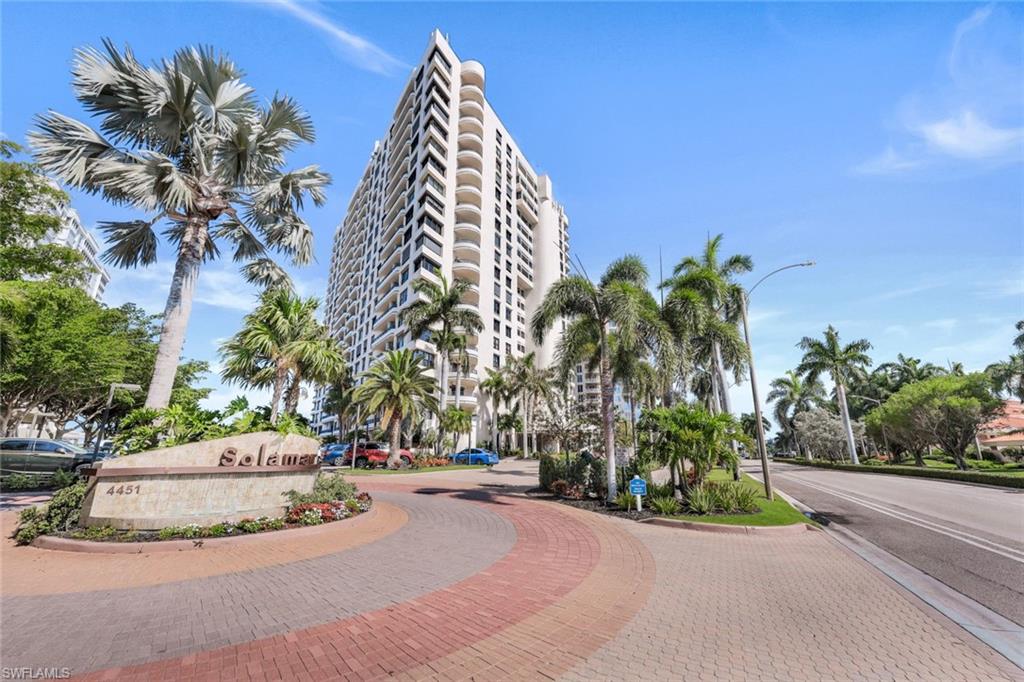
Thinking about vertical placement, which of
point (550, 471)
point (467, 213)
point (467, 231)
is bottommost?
point (550, 471)

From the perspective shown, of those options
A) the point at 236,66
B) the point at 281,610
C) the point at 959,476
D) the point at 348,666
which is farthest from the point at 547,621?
the point at 959,476

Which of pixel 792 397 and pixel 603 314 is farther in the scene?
pixel 792 397

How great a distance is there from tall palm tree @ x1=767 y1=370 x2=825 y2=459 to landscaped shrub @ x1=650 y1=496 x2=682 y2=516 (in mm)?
59014

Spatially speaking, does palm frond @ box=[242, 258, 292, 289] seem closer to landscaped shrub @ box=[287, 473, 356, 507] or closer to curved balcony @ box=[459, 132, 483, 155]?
landscaped shrub @ box=[287, 473, 356, 507]

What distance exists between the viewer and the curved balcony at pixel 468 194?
5269 centimetres

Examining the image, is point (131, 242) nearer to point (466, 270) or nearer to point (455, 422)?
point (455, 422)

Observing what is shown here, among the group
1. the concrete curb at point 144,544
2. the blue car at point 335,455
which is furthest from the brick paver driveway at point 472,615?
the blue car at point 335,455

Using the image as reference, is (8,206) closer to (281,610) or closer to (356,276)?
(281,610)

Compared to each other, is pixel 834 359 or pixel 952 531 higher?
pixel 834 359

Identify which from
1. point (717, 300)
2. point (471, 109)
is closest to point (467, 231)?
point (471, 109)

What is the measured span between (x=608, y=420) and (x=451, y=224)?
4286 cm

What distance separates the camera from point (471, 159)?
5481 centimetres

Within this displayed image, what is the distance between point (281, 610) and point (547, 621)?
10.7 ft

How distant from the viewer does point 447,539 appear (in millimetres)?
8406
